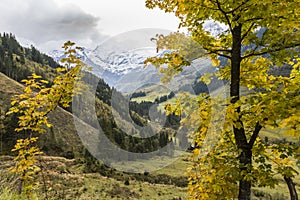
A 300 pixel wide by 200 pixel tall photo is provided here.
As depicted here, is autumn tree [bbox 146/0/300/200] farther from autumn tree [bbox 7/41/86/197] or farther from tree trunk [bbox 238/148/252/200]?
autumn tree [bbox 7/41/86/197]

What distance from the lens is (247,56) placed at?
17.4 ft

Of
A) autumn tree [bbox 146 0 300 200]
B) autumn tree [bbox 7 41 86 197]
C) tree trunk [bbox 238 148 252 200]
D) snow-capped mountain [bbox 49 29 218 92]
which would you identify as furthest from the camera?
snow-capped mountain [bbox 49 29 218 92]

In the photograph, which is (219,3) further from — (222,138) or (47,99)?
(47,99)

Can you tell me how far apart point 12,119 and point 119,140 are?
1049 inches

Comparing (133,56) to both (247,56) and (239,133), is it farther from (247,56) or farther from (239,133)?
(239,133)

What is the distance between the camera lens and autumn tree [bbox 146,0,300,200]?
4.11m

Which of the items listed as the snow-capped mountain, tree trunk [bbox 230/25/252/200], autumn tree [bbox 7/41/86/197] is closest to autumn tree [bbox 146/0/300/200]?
tree trunk [bbox 230/25/252/200]

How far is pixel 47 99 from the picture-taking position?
20.6 feet

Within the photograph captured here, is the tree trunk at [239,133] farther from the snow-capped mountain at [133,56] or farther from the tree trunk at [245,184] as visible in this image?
the snow-capped mountain at [133,56]

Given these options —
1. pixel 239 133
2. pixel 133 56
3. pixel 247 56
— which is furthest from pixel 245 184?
pixel 133 56

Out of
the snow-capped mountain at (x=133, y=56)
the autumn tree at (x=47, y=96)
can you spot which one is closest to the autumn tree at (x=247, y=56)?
the snow-capped mountain at (x=133, y=56)

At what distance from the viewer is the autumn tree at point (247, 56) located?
4.11m

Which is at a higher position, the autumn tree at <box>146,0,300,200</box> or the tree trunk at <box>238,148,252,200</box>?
the autumn tree at <box>146,0,300,200</box>

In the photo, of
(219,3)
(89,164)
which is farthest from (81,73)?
(89,164)
